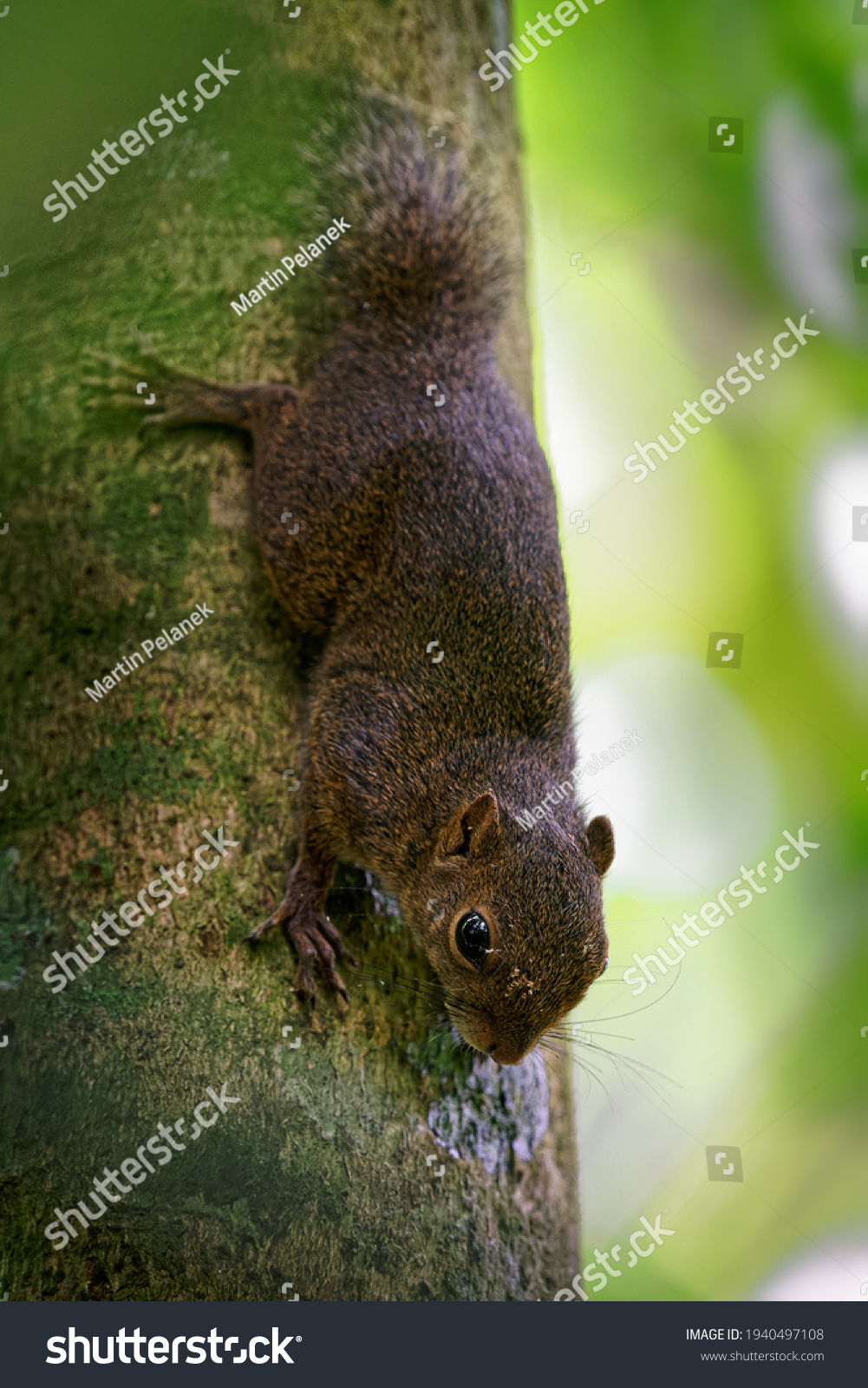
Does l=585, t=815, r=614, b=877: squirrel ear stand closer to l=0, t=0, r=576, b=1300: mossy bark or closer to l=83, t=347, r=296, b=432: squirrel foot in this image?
l=0, t=0, r=576, b=1300: mossy bark

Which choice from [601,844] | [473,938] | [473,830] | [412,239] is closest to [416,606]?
[473,830]

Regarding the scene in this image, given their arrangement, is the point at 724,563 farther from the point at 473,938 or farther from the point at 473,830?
the point at 473,938

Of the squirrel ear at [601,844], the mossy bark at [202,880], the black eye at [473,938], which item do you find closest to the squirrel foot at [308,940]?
the mossy bark at [202,880]

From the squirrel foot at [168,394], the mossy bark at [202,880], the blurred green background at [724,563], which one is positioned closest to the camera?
the mossy bark at [202,880]

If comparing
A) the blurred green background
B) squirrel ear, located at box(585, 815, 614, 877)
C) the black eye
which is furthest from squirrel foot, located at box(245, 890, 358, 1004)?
the blurred green background

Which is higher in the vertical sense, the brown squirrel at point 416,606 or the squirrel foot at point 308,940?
the brown squirrel at point 416,606

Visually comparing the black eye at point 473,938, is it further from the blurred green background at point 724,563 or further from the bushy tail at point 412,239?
the bushy tail at point 412,239
